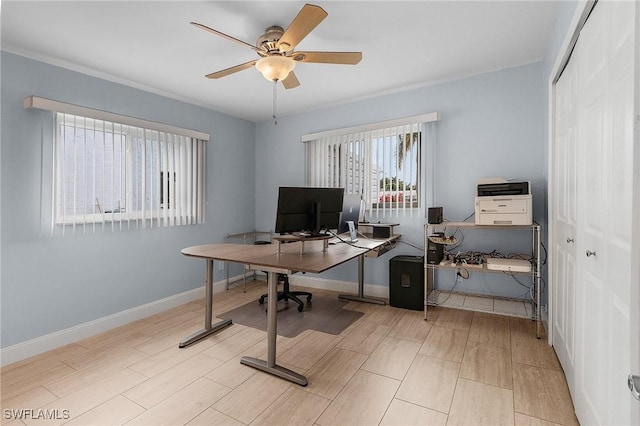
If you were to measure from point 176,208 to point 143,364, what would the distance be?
1863 mm

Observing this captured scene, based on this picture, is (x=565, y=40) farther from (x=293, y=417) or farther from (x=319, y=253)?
(x=293, y=417)

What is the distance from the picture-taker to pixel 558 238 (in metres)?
Answer: 2.20

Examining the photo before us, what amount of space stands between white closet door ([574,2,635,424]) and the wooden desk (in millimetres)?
1351

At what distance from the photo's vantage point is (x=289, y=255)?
2.38m

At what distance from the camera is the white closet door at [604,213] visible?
1.03m

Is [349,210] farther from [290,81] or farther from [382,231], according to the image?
[290,81]

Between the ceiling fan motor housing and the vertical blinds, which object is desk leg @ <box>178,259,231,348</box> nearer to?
the ceiling fan motor housing

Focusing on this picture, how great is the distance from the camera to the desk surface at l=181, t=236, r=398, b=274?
6.62 ft

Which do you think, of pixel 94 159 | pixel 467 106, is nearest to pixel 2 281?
pixel 94 159

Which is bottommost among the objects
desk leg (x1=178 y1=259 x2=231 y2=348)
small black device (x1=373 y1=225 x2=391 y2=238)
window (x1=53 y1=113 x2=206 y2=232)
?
desk leg (x1=178 y1=259 x2=231 y2=348)

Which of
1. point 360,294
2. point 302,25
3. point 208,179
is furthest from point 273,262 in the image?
point 208,179

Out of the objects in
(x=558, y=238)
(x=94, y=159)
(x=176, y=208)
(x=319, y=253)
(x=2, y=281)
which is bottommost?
(x=2, y=281)

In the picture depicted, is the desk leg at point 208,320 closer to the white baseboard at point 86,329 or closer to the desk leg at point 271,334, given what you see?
the desk leg at point 271,334

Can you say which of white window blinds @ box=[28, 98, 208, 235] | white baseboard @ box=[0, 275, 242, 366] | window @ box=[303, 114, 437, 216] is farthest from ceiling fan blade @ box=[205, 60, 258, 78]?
white baseboard @ box=[0, 275, 242, 366]
